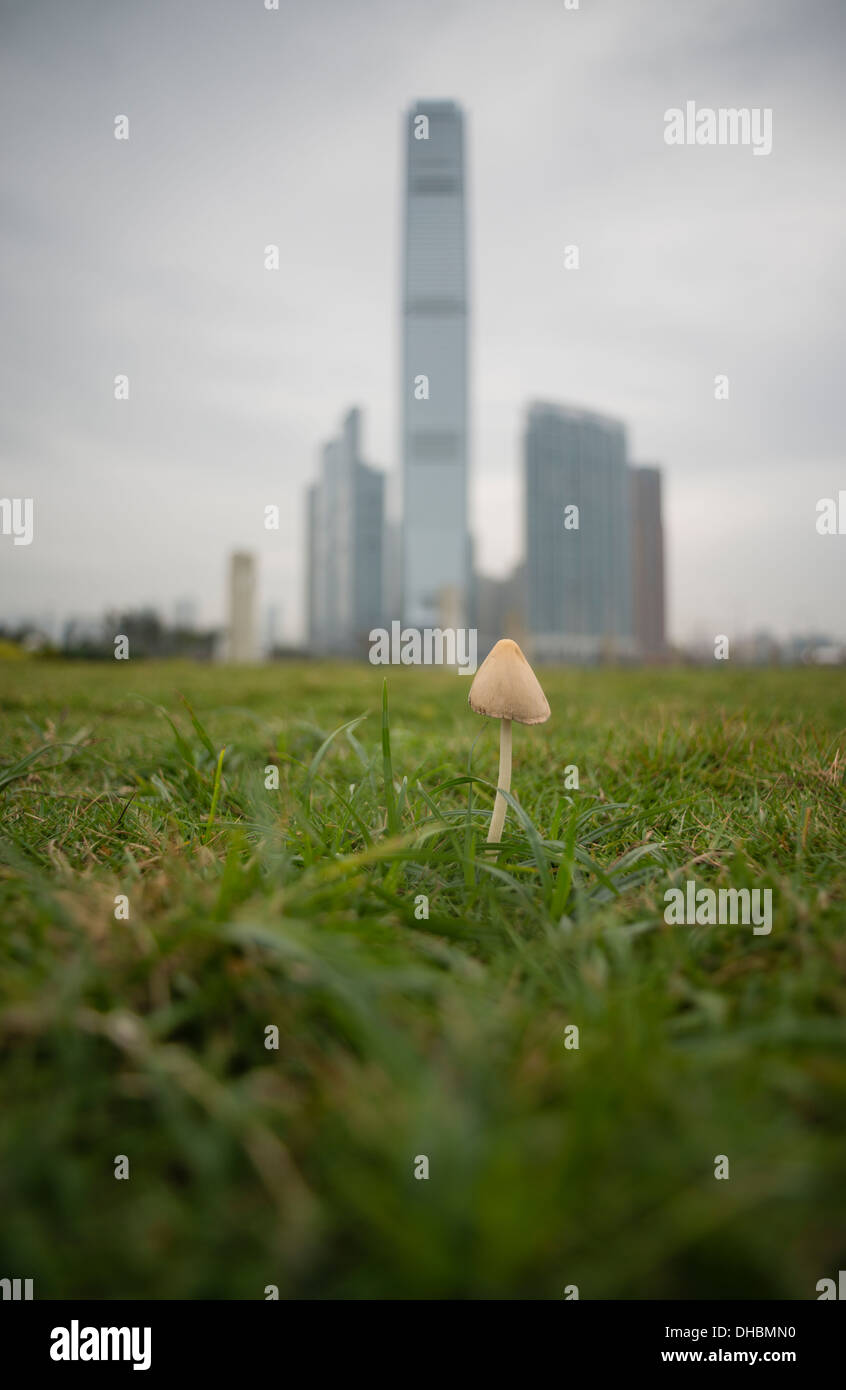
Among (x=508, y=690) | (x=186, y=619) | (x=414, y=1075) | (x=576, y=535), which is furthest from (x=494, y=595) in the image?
(x=414, y=1075)

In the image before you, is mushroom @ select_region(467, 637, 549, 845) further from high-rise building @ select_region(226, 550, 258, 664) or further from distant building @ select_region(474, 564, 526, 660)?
distant building @ select_region(474, 564, 526, 660)

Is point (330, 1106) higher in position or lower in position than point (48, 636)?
lower

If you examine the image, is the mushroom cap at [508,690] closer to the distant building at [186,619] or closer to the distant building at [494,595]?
the distant building at [186,619]

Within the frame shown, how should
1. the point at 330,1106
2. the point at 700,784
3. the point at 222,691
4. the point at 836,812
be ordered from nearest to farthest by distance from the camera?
the point at 330,1106 < the point at 836,812 < the point at 700,784 < the point at 222,691

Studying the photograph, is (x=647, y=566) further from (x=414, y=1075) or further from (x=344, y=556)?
(x=414, y=1075)
